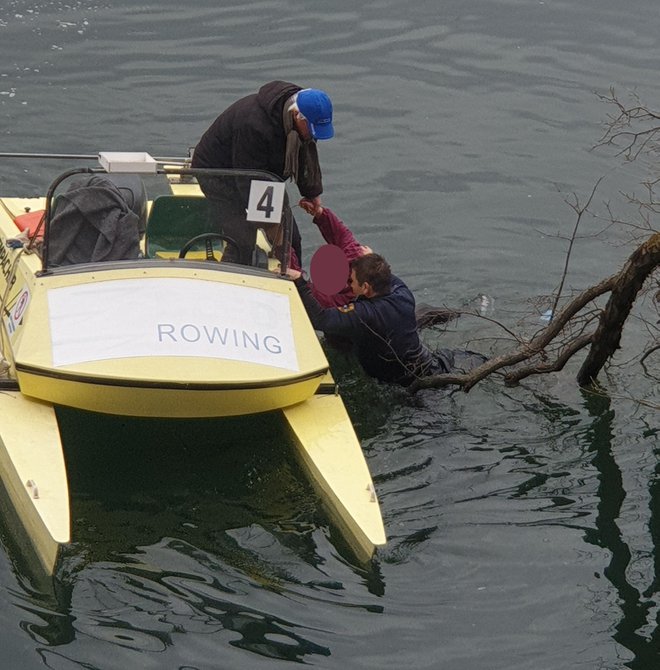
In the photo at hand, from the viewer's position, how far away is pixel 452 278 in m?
11.5

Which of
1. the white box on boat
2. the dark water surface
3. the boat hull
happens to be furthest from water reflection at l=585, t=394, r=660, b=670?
the white box on boat

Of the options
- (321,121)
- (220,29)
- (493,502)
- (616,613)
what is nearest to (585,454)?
(493,502)

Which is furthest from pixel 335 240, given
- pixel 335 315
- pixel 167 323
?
pixel 167 323

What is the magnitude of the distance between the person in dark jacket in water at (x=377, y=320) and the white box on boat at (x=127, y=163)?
47.0 inches

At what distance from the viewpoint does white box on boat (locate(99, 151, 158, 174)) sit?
27.0 ft

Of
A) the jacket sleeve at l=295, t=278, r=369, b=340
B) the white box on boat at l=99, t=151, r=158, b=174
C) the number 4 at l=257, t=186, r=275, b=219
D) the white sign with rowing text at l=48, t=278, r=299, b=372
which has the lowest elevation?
the jacket sleeve at l=295, t=278, r=369, b=340

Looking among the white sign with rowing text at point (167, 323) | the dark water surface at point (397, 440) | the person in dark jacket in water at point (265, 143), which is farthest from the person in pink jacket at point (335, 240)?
the white sign with rowing text at point (167, 323)

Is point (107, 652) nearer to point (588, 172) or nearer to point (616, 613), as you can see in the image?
point (616, 613)

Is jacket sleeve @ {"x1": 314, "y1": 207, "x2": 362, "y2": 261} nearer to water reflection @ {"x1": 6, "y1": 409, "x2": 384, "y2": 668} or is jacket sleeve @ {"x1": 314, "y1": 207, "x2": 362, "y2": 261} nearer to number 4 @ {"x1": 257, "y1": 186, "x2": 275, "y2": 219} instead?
number 4 @ {"x1": 257, "y1": 186, "x2": 275, "y2": 219}

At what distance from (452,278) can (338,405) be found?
3615mm

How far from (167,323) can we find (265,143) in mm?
1975

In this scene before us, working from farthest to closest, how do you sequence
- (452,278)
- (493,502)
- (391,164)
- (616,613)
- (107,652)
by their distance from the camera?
(391,164), (452,278), (493,502), (616,613), (107,652)

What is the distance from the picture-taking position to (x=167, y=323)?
7668 mm

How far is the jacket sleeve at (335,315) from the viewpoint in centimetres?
862
